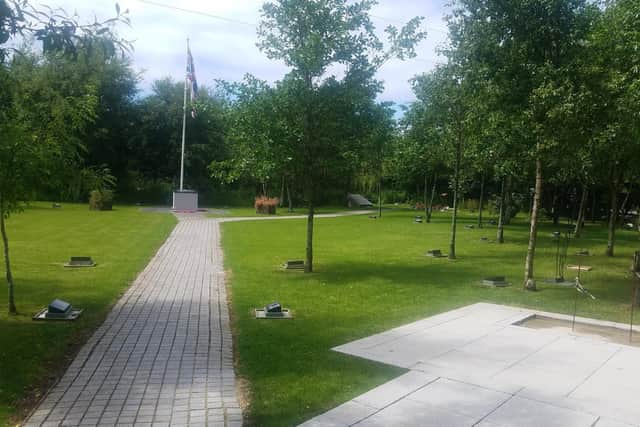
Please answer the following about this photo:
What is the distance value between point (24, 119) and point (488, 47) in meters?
8.27

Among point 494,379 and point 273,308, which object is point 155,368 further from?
point 494,379

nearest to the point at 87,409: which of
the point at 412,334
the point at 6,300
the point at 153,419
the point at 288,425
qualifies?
the point at 153,419

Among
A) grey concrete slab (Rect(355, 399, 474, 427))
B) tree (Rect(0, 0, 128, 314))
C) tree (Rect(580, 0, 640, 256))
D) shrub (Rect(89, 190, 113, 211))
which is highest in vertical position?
tree (Rect(580, 0, 640, 256))

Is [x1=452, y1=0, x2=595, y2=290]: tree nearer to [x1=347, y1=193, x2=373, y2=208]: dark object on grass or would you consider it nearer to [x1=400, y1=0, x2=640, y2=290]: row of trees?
[x1=400, y1=0, x2=640, y2=290]: row of trees

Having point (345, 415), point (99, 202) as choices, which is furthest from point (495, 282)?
point (99, 202)

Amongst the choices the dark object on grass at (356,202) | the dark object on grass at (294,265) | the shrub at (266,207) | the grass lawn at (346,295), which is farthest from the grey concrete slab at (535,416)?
the dark object on grass at (356,202)

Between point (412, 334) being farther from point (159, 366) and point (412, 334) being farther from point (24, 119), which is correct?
point (24, 119)

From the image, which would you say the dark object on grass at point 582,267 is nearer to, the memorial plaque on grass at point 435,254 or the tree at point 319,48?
the memorial plaque on grass at point 435,254

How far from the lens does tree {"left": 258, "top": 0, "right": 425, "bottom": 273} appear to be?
36.7ft

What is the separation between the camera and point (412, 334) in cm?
732

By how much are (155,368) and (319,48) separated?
7469 millimetres

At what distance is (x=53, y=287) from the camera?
32.6ft

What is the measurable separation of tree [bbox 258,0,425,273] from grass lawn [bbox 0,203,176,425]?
16.6 feet

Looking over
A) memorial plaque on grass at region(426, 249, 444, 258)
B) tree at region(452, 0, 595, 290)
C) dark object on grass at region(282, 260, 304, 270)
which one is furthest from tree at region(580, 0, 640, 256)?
dark object on grass at region(282, 260, 304, 270)
